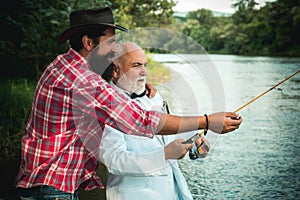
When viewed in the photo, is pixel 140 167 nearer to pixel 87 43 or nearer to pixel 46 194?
pixel 46 194

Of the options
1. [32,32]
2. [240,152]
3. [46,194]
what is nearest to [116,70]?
[46,194]

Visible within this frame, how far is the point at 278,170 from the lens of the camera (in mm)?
7449

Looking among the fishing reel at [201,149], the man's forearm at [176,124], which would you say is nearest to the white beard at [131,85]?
the fishing reel at [201,149]

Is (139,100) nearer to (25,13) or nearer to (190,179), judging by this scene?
(190,179)

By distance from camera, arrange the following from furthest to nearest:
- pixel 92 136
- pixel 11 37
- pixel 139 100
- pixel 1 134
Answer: pixel 11 37
pixel 1 134
pixel 139 100
pixel 92 136

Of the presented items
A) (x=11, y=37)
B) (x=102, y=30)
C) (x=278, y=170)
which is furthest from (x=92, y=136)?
(x=11, y=37)

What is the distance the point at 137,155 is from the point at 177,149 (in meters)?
0.22

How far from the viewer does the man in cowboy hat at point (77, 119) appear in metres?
2.48

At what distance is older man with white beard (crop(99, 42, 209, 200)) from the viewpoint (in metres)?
2.85

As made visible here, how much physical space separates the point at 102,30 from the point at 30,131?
62 cm

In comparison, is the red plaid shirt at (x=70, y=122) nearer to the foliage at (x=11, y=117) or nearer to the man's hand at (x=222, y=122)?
the man's hand at (x=222, y=122)

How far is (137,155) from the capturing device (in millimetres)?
2885

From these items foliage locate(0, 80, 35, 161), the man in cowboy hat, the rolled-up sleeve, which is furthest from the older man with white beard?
foliage locate(0, 80, 35, 161)

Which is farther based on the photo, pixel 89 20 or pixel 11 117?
pixel 11 117
